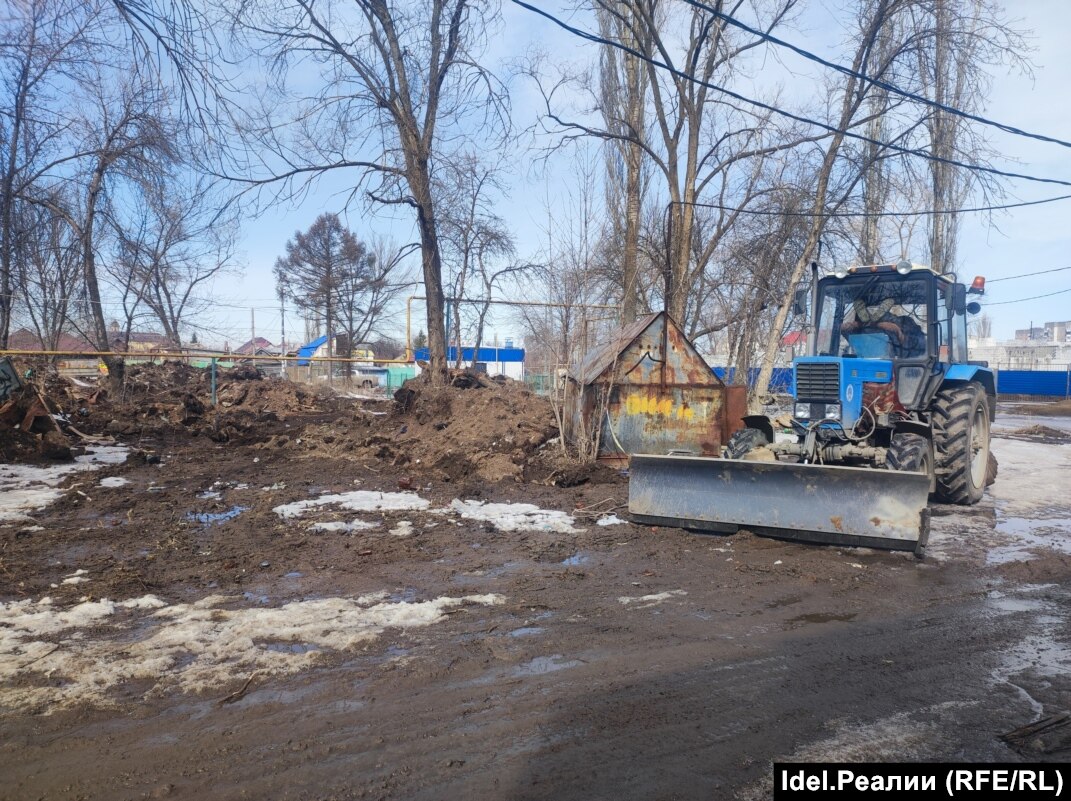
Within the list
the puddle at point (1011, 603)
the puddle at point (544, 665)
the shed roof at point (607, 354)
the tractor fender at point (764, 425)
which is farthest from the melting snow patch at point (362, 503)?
the puddle at point (1011, 603)

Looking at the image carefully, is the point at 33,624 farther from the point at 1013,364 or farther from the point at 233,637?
the point at 1013,364

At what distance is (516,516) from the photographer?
7.99 m

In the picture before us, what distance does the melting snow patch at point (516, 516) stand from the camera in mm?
7520

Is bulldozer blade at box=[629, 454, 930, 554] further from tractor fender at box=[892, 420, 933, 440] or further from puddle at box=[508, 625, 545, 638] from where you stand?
puddle at box=[508, 625, 545, 638]

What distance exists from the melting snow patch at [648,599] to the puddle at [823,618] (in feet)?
2.78

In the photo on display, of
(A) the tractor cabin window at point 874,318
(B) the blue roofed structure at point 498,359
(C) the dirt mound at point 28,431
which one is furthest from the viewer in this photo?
(B) the blue roofed structure at point 498,359

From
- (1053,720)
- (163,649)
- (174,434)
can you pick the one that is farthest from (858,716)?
(174,434)

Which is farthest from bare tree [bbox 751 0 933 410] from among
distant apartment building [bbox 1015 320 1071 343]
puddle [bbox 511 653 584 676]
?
distant apartment building [bbox 1015 320 1071 343]

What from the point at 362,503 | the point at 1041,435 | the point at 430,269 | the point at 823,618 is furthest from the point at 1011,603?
the point at 1041,435

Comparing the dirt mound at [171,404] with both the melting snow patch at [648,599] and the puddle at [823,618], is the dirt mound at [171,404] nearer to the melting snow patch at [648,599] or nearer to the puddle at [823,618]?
the melting snow patch at [648,599]

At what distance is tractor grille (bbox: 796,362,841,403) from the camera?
7.75m

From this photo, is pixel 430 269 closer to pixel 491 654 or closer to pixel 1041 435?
pixel 491 654

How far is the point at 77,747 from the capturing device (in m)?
3.09

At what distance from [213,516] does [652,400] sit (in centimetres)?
633
